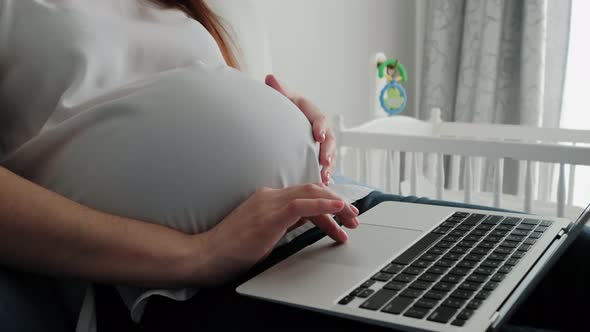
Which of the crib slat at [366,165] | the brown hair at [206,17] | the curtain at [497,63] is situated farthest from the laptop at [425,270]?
the curtain at [497,63]

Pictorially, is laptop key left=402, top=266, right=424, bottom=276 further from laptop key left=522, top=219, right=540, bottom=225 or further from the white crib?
the white crib

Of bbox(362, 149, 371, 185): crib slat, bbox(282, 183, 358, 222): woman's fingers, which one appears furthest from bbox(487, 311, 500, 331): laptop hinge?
bbox(362, 149, 371, 185): crib slat

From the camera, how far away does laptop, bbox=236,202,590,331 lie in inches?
20.0

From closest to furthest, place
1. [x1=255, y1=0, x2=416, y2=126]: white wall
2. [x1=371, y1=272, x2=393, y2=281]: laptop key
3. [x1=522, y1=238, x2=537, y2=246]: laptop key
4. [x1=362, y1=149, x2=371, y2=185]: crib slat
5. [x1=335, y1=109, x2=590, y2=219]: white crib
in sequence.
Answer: [x1=371, y1=272, x2=393, y2=281]: laptop key
[x1=522, y1=238, x2=537, y2=246]: laptop key
[x1=335, y1=109, x2=590, y2=219]: white crib
[x1=362, y1=149, x2=371, y2=185]: crib slat
[x1=255, y1=0, x2=416, y2=126]: white wall

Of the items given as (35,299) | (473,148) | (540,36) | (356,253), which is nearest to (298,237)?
(356,253)

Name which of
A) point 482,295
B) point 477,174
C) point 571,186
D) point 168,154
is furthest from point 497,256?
point 477,174

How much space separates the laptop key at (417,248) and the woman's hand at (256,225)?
0.08 m

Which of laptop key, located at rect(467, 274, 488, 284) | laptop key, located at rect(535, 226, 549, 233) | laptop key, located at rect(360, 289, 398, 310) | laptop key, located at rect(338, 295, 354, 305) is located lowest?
laptop key, located at rect(535, 226, 549, 233)

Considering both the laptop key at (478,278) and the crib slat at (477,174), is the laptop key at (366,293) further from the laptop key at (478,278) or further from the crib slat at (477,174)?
the crib slat at (477,174)

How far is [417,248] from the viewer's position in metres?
0.67

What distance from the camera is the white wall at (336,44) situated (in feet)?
7.12

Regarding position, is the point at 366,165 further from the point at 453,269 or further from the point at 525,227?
the point at 453,269

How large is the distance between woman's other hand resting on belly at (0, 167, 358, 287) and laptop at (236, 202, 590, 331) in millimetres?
46

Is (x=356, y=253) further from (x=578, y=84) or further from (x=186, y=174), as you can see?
(x=578, y=84)
